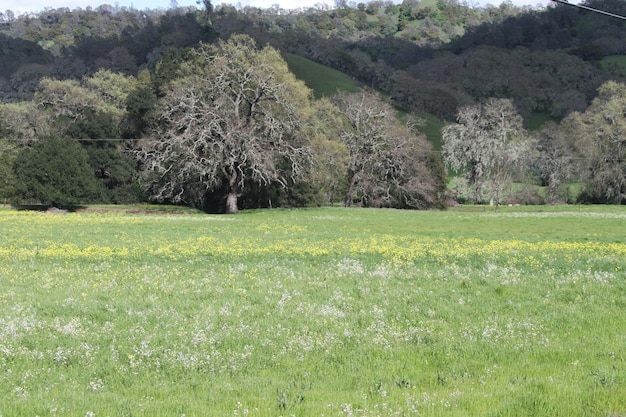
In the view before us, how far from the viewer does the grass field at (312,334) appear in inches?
270

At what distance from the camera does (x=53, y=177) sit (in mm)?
52344

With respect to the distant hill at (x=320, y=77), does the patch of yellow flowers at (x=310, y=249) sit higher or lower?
lower

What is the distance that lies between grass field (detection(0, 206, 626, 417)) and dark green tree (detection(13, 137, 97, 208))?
34.7m

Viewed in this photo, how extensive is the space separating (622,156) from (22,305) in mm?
74832

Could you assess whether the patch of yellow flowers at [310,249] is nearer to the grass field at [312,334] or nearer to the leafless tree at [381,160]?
the grass field at [312,334]

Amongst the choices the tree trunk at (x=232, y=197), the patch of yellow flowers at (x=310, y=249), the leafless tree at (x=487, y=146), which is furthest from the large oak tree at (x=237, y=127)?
the leafless tree at (x=487, y=146)

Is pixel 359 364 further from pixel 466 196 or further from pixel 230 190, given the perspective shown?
pixel 466 196

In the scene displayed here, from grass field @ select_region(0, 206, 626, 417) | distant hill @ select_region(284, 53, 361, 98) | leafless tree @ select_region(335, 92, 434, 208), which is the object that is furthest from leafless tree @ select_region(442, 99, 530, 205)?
distant hill @ select_region(284, 53, 361, 98)

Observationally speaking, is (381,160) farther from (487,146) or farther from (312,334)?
(312,334)

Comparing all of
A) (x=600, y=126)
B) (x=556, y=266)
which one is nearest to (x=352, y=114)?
(x=600, y=126)

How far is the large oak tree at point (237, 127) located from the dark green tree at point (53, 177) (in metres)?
7.98

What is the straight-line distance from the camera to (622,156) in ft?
228

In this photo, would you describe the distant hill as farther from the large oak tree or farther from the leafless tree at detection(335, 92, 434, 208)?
the large oak tree

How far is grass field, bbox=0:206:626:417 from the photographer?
6.85 meters
